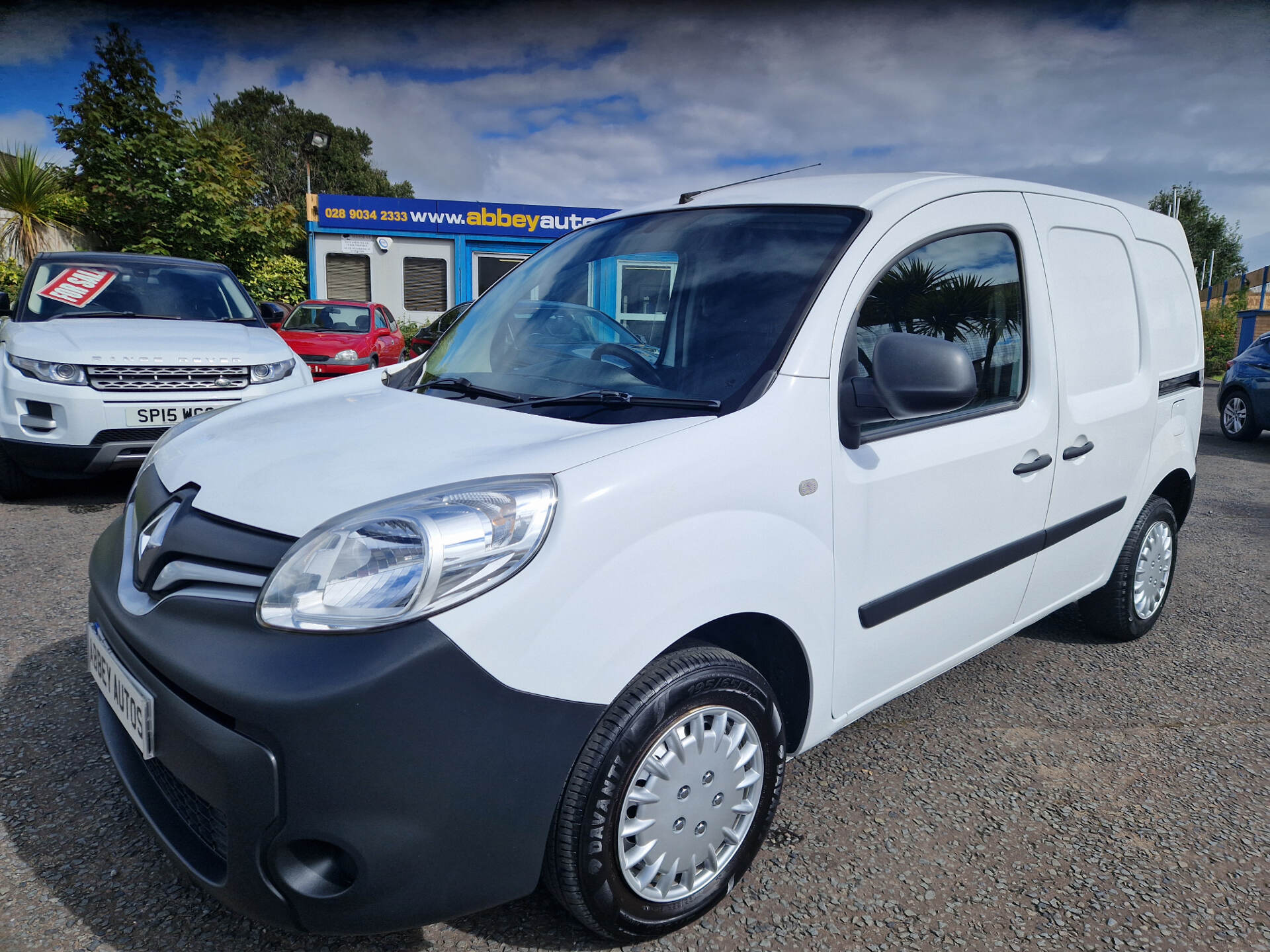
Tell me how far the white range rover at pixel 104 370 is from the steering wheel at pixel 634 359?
3.66 metres

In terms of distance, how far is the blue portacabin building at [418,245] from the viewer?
21359mm

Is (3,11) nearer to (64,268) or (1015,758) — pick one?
(64,268)

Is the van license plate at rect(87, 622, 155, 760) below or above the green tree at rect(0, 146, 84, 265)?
below

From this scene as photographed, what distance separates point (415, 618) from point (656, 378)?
0.97 meters

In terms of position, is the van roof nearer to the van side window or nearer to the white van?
the white van

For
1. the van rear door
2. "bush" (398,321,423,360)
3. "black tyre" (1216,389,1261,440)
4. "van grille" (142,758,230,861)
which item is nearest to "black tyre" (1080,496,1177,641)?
the van rear door

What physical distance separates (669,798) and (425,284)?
21.8 meters

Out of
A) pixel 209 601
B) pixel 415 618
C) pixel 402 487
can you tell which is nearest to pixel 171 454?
pixel 209 601

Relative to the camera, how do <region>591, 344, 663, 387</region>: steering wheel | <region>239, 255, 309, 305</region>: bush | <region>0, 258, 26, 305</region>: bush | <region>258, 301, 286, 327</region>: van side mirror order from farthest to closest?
<region>239, 255, 309, 305</region>: bush, <region>0, 258, 26, 305</region>: bush, <region>258, 301, 286, 327</region>: van side mirror, <region>591, 344, 663, 387</region>: steering wheel

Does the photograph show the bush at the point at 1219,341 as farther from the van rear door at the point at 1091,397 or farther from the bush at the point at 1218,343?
the van rear door at the point at 1091,397

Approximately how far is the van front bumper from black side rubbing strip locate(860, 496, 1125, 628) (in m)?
0.93

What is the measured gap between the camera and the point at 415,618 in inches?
57.3

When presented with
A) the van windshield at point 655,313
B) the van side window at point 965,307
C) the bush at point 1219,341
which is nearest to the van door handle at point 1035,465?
the van side window at point 965,307

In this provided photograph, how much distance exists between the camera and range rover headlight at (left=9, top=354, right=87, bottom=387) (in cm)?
500
